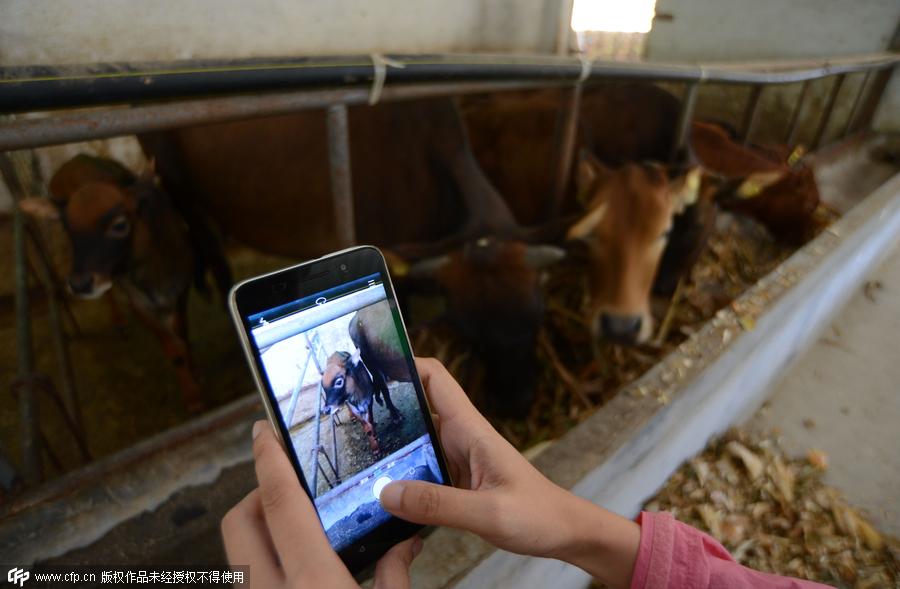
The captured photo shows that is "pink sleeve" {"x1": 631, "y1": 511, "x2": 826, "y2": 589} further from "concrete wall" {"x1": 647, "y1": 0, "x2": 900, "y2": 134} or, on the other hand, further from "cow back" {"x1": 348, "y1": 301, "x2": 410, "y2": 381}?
"concrete wall" {"x1": 647, "y1": 0, "x2": 900, "y2": 134}

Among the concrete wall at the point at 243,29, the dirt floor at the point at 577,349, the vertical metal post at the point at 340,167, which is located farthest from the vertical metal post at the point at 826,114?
the vertical metal post at the point at 340,167

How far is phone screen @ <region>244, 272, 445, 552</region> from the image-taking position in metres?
0.72

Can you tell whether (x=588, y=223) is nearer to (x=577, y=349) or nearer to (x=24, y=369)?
(x=577, y=349)

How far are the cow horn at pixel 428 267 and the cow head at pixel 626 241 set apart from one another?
595 mm

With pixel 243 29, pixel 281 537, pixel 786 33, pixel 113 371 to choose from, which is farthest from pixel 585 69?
pixel 786 33

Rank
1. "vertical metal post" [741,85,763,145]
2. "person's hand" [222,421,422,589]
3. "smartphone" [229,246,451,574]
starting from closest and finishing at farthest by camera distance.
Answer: "person's hand" [222,421,422,589]
"smartphone" [229,246,451,574]
"vertical metal post" [741,85,763,145]

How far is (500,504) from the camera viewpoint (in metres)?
0.69

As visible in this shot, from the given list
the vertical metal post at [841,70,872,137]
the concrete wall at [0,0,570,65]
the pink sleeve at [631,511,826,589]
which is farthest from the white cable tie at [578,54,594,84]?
the vertical metal post at [841,70,872,137]

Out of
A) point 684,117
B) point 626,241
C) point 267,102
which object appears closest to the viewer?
point 267,102

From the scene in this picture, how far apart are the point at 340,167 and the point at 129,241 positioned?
123cm

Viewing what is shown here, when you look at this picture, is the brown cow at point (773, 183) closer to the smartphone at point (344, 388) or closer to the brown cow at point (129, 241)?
the smartphone at point (344, 388)

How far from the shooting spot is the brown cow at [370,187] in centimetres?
216

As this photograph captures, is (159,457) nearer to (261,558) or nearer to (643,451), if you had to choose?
(261,558)

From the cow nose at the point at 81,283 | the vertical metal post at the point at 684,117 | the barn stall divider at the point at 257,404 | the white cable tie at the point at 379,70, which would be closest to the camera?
the barn stall divider at the point at 257,404
